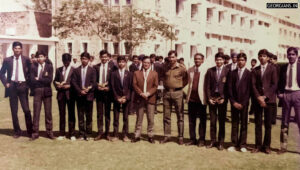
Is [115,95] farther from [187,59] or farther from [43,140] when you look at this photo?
[187,59]

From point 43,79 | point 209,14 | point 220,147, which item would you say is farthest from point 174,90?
point 209,14

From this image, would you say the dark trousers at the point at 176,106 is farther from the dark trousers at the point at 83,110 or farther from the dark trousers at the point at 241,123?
the dark trousers at the point at 83,110

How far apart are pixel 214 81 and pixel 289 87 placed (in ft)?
4.62

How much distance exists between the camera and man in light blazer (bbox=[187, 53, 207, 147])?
698 cm

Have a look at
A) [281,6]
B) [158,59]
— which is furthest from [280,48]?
[281,6]

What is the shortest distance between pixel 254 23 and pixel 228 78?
37.5 m

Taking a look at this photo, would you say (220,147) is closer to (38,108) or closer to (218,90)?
(218,90)

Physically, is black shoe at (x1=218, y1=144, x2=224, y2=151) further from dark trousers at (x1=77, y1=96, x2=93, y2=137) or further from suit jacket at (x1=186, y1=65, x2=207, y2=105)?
dark trousers at (x1=77, y1=96, x2=93, y2=137)

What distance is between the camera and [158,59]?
12.1m

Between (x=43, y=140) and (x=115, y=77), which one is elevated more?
(x=115, y=77)

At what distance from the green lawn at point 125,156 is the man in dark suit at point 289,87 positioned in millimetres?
641

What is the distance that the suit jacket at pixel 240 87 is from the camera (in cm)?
657

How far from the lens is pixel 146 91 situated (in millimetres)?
7336

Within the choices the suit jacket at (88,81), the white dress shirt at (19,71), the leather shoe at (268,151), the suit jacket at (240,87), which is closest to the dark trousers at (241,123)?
the suit jacket at (240,87)
